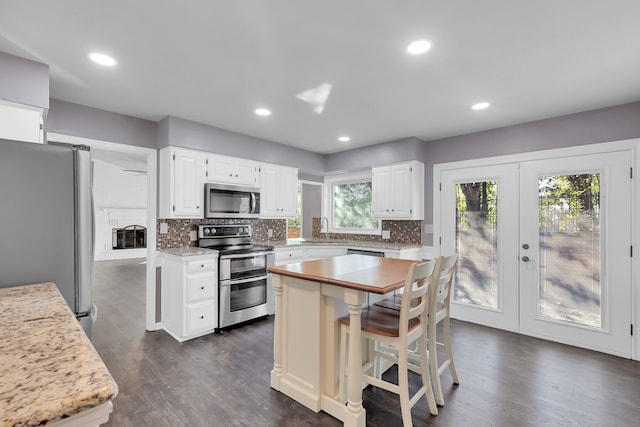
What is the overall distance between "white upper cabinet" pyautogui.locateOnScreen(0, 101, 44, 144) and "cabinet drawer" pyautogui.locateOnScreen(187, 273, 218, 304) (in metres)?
1.76

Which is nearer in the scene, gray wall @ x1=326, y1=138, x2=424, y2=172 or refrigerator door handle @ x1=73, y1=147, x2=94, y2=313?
refrigerator door handle @ x1=73, y1=147, x2=94, y2=313

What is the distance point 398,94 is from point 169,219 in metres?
2.86

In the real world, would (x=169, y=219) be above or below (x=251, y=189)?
below

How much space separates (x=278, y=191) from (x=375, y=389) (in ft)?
9.76

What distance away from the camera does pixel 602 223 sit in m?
3.09

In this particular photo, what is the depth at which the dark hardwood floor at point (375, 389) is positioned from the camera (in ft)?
6.58

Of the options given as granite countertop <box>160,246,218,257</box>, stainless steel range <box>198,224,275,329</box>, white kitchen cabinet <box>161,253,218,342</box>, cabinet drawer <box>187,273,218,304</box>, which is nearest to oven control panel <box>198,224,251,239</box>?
stainless steel range <box>198,224,275,329</box>

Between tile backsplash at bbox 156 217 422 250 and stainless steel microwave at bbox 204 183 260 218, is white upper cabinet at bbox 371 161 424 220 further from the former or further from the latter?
stainless steel microwave at bbox 204 183 260 218

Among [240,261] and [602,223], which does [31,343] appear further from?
[602,223]

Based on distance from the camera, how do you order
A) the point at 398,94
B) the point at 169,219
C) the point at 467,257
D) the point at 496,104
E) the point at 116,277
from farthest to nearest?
1. the point at 116,277
2. the point at 467,257
3. the point at 169,219
4. the point at 496,104
5. the point at 398,94

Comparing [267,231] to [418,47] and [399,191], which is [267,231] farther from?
[418,47]

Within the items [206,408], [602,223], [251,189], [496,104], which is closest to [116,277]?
[251,189]

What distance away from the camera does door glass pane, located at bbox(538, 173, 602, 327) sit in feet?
10.3

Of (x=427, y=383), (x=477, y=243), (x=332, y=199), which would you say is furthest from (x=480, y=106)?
(x=332, y=199)
